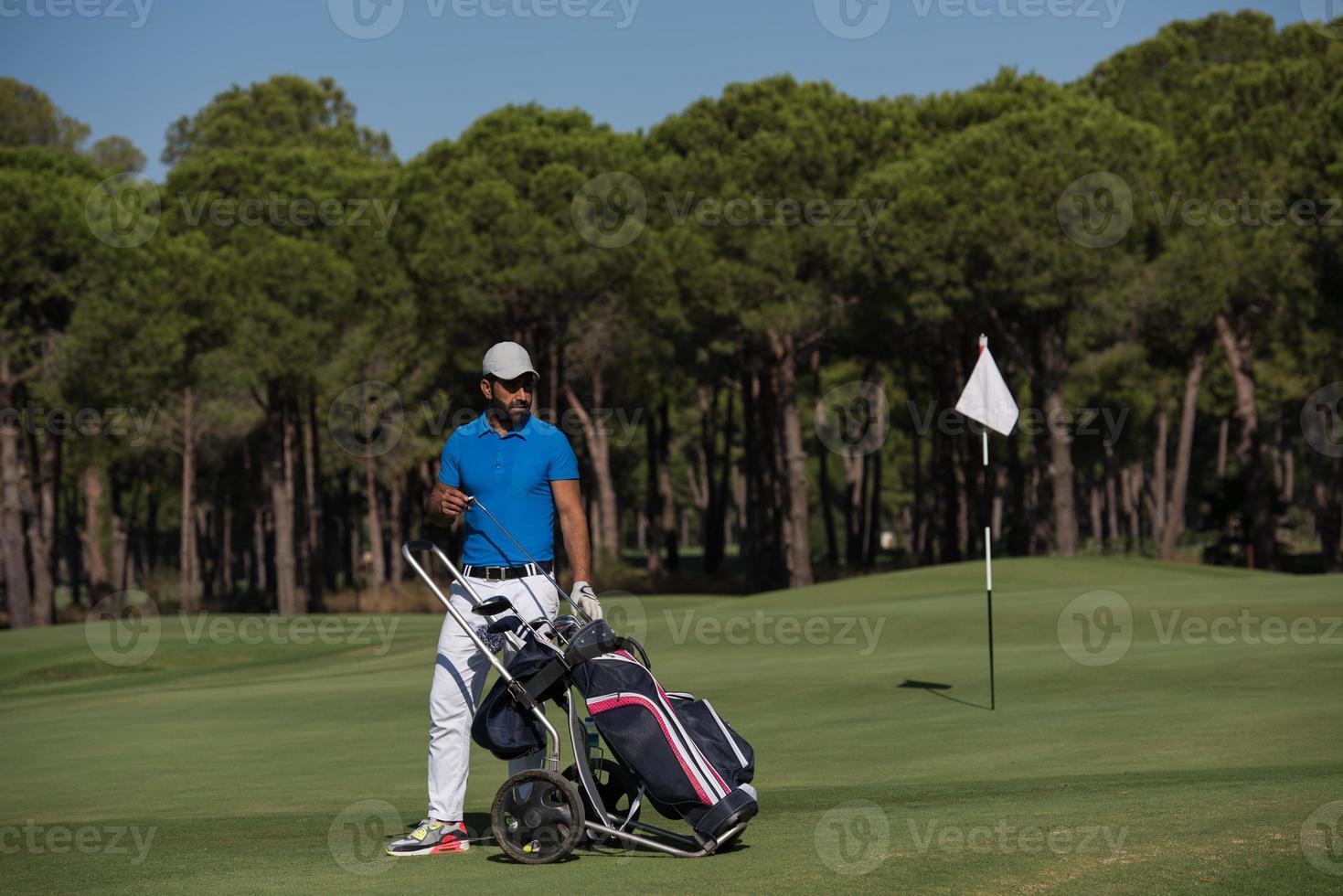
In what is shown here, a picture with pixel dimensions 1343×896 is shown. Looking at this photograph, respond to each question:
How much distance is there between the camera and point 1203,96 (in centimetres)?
4662

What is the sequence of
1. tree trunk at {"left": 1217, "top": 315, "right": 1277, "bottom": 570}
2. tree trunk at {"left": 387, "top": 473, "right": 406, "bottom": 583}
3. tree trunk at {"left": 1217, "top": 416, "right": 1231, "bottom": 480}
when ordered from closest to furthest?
1. tree trunk at {"left": 1217, "top": 315, "right": 1277, "bottom": 570}
2. tree trunk at {"left": 387, "top": 473, "right": 406, "bottom": 583}
3. tree trunk at {"left": 1217, "top": 416, "right": 1231, "bottom": 480}

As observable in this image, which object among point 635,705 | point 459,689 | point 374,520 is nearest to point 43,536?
point 374,520

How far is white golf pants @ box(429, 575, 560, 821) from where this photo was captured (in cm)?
725

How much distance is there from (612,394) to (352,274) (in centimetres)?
1162

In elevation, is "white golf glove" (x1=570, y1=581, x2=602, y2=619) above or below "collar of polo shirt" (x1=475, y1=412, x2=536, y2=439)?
below

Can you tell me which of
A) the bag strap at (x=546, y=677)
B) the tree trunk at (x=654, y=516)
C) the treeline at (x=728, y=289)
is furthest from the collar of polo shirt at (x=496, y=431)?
the tree trunk at (x=654, y=516)

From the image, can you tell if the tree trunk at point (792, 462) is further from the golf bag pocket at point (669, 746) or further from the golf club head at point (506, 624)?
the golf bag pocket at point (669, 746)

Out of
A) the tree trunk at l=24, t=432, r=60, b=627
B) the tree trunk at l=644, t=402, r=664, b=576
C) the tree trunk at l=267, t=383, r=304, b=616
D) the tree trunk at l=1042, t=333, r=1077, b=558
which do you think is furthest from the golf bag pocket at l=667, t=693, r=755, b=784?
the tree trunk at l=644, t=402, r=664, b=576

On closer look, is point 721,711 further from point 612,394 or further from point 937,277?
point 612,394

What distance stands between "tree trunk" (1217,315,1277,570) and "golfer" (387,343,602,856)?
3870 centimetres

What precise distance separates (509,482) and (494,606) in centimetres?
67

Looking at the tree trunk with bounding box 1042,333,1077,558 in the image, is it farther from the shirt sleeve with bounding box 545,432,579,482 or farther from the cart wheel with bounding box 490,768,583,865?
the cart wheel with bounding box 490,768,583,865

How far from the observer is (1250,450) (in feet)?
140

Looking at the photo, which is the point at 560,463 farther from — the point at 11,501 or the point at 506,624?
the point at 11,501
